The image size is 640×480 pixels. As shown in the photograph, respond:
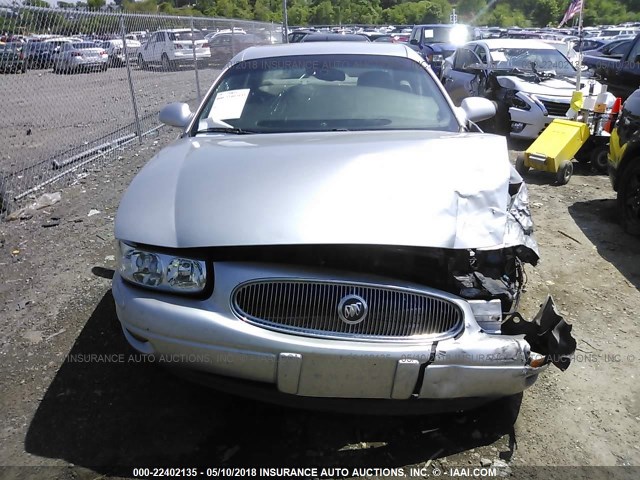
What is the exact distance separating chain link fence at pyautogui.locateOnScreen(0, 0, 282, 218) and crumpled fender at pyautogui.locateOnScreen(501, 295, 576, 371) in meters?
A: 5.10

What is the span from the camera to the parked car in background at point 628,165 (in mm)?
4988

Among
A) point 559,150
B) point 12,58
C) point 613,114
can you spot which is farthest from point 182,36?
point 613,114

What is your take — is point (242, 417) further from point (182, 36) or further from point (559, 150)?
point (182, 36)

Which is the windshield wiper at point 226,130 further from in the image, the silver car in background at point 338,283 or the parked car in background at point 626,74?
the parked car in background at point 626,74

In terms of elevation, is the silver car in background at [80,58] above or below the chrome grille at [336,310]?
above

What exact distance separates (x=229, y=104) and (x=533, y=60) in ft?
26.2

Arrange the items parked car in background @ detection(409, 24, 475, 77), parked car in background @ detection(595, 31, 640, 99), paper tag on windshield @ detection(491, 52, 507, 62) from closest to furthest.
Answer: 1. parked car in background @ detection(595, 31, 640, 99)
2. paper tag on windshield @ detection(491, 52, 507, 62)
3. parked car in background @ detection(409, 24, 475, 77)

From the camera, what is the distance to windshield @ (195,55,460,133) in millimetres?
3633

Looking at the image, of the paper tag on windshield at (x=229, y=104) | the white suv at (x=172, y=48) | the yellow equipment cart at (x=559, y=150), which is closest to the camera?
the paper tag on windshield at (x=229, y=104)

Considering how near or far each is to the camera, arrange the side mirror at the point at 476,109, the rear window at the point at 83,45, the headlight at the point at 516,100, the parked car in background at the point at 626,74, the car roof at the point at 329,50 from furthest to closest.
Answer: the headlight at the point at 516,100, the parked car in background at the point at 626,74, the rear window at the point at 83,45, the car roof at the point at 329,50, the side mirror at the point at 476,109

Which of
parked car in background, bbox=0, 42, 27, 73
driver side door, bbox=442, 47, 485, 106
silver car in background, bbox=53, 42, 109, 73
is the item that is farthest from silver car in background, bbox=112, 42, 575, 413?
driver side door, bbox=442, 47, 485, 106

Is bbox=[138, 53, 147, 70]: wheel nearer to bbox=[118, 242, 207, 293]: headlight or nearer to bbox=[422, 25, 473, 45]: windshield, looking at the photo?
bbox=[118, 242, 207, 293]: headlight

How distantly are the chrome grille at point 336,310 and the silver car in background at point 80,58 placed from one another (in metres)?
6.17

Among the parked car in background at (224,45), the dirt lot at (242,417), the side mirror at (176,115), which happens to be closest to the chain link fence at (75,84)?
the parked car in background at (224,45)
